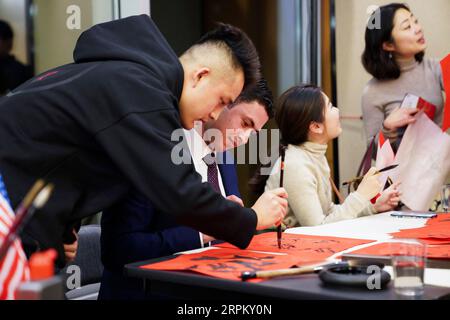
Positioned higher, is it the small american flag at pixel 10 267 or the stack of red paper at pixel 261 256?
the small american flag at pixel 10 267

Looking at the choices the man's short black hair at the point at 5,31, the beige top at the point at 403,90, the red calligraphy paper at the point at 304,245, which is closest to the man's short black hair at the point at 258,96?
the red calligraphy paper at the point at 304,245

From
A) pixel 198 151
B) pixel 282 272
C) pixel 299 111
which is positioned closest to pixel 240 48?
pixel 198 151

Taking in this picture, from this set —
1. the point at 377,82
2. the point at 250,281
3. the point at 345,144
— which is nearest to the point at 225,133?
the point at 250,281

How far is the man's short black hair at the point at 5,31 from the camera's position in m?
2.58

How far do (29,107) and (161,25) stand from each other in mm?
3276

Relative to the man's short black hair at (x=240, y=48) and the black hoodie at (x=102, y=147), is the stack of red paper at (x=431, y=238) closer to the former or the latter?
the black hoodie at (x=102, y=147)

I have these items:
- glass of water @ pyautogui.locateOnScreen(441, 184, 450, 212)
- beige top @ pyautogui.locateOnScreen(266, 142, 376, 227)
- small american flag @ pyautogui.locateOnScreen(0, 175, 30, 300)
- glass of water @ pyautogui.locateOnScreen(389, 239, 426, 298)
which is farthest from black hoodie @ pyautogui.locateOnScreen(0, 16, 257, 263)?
glass of water @ pyautogui.locateOnScreen(441, 184, 450, 212)

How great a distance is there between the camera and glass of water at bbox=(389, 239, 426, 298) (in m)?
1.09

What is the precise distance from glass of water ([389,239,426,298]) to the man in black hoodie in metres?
0.38

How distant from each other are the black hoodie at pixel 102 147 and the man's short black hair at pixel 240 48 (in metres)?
0.24

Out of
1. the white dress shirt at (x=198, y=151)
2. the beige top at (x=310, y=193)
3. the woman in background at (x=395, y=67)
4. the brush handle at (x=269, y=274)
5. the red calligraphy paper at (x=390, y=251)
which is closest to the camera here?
the brush handle at (x=269, y=274)

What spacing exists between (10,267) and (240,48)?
2.70ft

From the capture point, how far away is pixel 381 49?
3.22m
